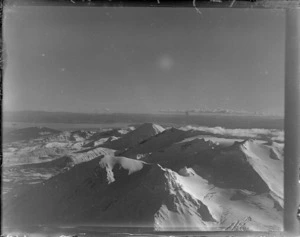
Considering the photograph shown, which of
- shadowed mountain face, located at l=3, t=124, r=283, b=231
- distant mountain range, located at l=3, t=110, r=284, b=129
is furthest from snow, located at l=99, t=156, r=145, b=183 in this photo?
distant mountain range, located at l=3, t=110, r=284, b=129

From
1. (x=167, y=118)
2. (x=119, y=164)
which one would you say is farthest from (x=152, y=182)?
(x=167, y=118)

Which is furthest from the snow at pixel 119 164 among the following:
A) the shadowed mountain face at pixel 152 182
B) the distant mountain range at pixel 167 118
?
the distant mountain range at pixel 167 118

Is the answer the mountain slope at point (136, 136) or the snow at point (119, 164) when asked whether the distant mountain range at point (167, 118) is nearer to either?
the mountain slope at point (136, 136)

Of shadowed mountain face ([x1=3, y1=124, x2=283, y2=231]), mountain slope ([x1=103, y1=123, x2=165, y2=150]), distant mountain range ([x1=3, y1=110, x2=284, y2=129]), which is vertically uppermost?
distant mountain range ([x1=3, y1=110, x2=284, y2=129])

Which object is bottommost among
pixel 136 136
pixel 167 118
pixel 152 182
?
pixel 152 182

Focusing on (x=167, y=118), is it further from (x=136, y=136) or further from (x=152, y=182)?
(x=152, y=182)

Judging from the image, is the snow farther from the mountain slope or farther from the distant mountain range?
the distant mountain range

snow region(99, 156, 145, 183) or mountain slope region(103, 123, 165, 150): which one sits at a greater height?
mountain slope region(103, 123, 165, 150)

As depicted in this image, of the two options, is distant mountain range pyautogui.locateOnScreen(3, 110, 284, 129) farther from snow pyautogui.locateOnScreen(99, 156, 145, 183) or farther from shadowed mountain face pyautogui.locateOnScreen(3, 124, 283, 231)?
snow pyautogui.locateOnScreen(99, 156, 145, 183)
